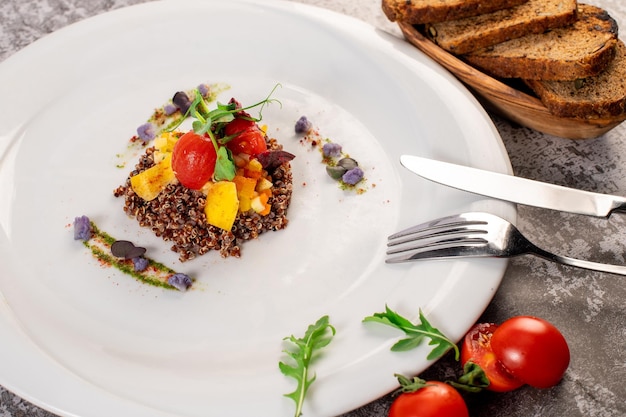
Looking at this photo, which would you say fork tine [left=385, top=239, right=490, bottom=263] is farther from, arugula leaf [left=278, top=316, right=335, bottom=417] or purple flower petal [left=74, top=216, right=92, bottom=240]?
purple flower petal [left=74, top=216, right=92, bottom=240]

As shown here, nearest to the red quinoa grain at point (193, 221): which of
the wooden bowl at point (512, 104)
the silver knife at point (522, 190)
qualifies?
the silver knife at point (522, 190)

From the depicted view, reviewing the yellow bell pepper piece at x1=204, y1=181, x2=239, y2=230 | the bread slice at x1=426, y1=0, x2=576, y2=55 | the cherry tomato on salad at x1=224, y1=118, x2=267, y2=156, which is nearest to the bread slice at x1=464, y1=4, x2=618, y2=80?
the bread slice at x1=426, y1=0, x2=576, y2=55

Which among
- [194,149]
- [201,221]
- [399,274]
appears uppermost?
[194,149]

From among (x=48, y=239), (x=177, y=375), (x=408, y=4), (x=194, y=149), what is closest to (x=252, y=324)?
(x=177, y=375)

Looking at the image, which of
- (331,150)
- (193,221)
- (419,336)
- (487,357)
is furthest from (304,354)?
(331,150)

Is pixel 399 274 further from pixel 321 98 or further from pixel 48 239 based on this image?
pixel 48 239

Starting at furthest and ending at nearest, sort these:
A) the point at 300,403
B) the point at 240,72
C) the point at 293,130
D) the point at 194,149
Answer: the point at 240,72, the point at 293,130, the point at 194,149, the point at 300,403

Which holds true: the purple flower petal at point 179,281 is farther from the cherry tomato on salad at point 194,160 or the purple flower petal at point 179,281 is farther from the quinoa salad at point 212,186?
the cherry tomato on salad at point 194,160
